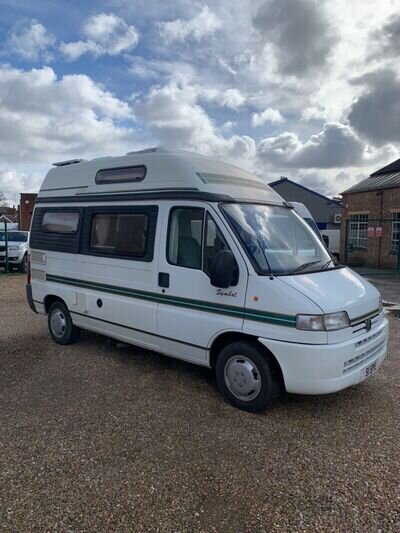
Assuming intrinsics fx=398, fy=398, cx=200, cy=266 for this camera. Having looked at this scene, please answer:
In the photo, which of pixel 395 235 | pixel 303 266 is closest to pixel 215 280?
pixel 303 266

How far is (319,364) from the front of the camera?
3514 mm

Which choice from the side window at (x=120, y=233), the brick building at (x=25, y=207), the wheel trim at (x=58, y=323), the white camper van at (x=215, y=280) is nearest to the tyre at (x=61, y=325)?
the wheel trim at (x=58, y=323)

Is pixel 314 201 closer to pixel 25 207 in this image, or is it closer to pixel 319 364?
pixel 25 207

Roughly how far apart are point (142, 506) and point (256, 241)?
249 cm

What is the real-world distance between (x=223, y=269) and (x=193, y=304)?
70cm

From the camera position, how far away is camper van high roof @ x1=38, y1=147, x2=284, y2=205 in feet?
14.3

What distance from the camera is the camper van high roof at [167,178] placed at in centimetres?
437

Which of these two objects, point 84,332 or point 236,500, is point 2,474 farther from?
point 84,332

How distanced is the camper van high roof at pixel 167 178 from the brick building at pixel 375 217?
1483cm

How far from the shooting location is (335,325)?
357 cm

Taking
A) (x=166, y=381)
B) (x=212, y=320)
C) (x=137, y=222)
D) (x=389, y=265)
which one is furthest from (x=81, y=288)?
(x=389, y=265)

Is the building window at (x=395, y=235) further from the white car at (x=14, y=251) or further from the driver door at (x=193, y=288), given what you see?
the driver door at (x=193, y=288)

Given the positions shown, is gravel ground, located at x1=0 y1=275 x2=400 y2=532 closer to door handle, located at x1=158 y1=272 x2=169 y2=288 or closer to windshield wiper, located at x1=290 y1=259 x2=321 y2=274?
door handle, located at x1=158 y1=272 x2=169 y2=288

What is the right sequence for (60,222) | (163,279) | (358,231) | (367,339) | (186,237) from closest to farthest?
(367,339)
(186,237)
(163,279)
(60,222)
(358,231)
